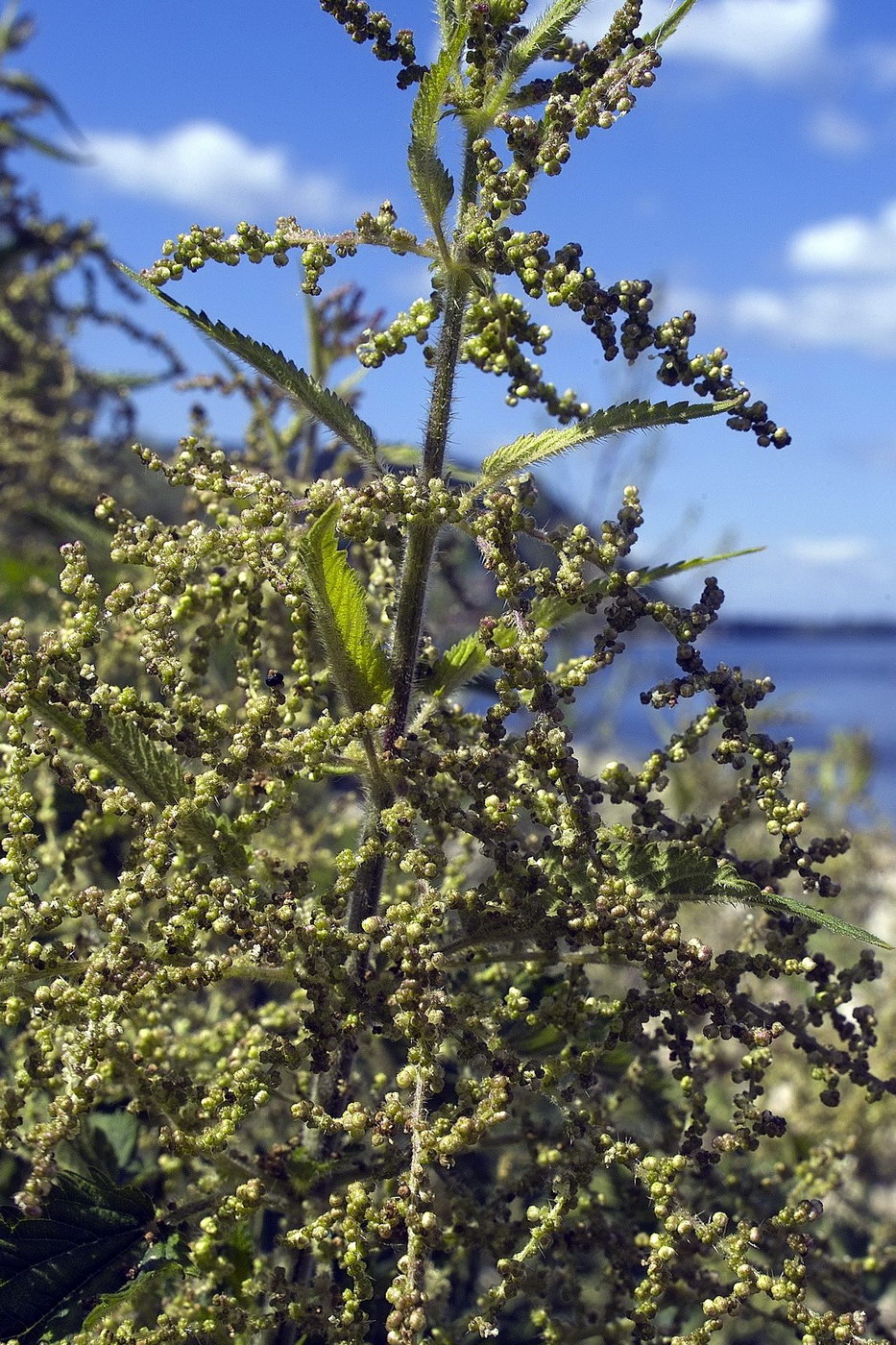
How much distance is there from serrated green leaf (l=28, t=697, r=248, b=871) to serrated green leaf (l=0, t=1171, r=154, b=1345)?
526 mm

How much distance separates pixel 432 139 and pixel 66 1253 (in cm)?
170

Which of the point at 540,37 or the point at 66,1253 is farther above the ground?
the point at 540,37

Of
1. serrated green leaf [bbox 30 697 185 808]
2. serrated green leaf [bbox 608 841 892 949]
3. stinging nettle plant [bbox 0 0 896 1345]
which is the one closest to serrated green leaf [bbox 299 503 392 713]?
stinging nettle plant [bbox 0 0 896 1345]

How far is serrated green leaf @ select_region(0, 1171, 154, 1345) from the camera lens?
1815 mm

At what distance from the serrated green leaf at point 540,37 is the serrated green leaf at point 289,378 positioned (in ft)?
1.78

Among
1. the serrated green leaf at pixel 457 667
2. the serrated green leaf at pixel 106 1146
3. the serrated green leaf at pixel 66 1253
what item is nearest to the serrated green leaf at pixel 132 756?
the serrated green leaf at pixel 457 667

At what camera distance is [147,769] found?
1960mm

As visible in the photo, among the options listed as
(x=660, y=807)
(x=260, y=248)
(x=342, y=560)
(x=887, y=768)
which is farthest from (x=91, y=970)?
(x=887, y=768)

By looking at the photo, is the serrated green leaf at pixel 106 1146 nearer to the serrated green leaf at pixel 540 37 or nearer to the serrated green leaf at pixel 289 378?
the serrated green leaf at pixel 289 378

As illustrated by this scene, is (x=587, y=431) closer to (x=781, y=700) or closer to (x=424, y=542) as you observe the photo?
(x=424, y=542)

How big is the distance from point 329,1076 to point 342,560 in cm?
85

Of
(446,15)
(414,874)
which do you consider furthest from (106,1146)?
(446,15)

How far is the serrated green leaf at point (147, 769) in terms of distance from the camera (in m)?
1.93

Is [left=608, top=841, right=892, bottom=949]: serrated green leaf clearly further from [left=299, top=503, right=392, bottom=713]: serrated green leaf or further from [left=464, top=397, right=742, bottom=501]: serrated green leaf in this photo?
[left=464, top=397, right=742, bottom=501]: serrated green leaf
